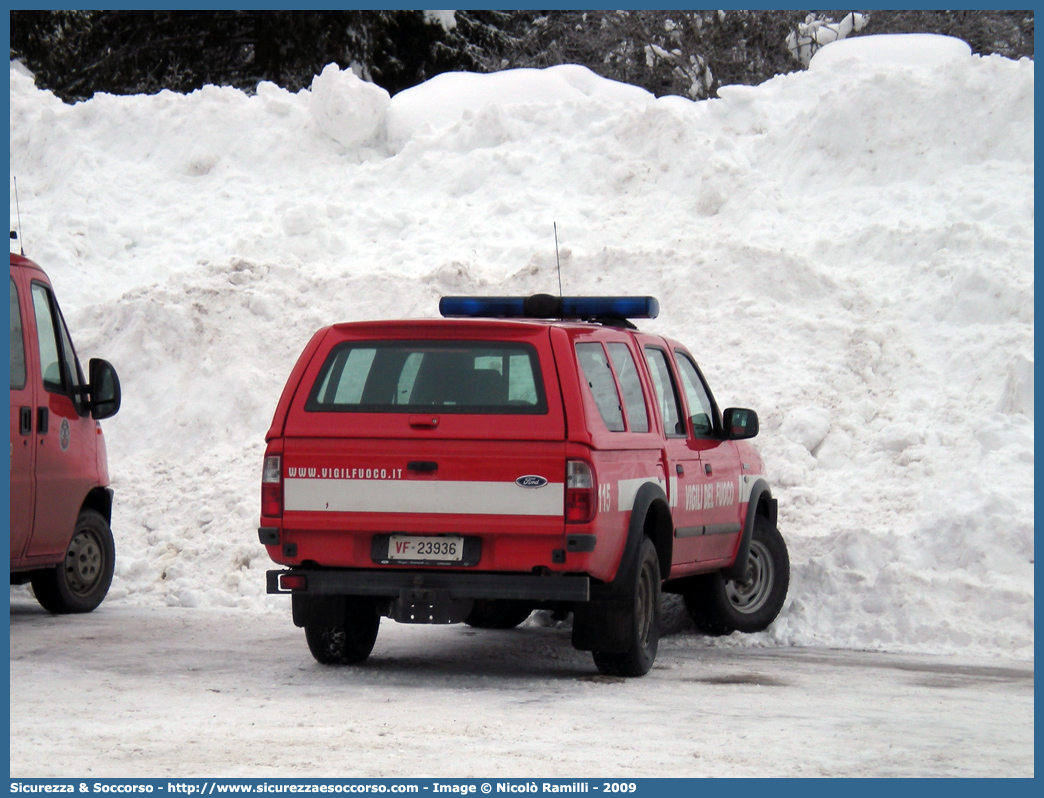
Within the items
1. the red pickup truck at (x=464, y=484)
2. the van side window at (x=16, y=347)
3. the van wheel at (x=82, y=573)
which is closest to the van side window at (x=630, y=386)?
the red pickup truck at (x=464, y=484)

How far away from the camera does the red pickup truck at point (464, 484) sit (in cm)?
714

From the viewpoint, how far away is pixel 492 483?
7.14 meters

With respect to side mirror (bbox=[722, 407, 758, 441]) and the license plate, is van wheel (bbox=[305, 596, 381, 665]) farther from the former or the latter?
side mirror (bbox=[722, 407, 758, 441])

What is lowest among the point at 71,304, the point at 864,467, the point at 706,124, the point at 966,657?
the point at 966,657

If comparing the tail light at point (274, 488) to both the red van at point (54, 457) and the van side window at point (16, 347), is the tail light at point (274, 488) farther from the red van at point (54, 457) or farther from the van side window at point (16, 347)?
the van side window at point (16, 347)

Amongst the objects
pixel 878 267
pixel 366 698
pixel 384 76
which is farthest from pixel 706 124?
pixel 366 698

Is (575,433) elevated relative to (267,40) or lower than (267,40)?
lower

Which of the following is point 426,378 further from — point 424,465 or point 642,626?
point 642,626

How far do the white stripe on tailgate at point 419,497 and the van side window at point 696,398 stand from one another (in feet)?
6.38

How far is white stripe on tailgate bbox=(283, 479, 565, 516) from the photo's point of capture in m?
7.12

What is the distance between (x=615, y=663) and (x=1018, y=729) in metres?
2.12

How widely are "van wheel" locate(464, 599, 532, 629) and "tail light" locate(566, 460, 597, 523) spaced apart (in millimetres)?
635

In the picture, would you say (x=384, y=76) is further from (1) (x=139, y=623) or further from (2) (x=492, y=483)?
(2) (x=492, y=483)

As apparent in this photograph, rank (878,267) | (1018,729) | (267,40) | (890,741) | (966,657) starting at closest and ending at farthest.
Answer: (890,741) → (1018,729) → (966,657) → (878,267) → (267,40)
